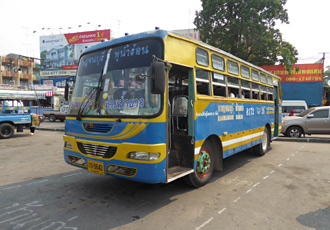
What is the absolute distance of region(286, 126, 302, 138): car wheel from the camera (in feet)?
40.3

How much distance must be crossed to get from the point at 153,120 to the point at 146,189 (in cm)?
182

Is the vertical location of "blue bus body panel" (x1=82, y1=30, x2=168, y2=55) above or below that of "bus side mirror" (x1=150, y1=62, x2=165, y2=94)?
above

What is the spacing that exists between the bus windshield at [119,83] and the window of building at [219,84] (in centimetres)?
182

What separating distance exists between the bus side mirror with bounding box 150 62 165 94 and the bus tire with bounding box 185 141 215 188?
6.06 ft

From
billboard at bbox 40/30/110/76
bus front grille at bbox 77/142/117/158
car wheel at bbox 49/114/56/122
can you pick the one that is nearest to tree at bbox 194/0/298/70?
bus front grille at bbox 77/142/117/158

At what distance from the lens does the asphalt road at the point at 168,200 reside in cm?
337

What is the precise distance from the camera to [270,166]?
6.69m

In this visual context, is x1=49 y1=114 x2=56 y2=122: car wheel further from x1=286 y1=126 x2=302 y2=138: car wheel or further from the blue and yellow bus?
the blue and yellow bus

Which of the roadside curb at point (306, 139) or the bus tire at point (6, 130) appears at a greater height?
the bus tire at point (6, 130)

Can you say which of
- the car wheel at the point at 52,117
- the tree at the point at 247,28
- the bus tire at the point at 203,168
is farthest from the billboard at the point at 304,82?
the bus tire at the point at 203,168

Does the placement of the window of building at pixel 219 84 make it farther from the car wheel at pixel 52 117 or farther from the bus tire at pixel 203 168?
the car wheel at pixel 52 117

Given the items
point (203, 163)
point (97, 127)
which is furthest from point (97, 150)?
point (203, 163)

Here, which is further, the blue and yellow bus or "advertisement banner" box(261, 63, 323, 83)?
"advertisement banner" box(261, 63, 323, 83)

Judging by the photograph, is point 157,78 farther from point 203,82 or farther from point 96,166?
point 96,166
